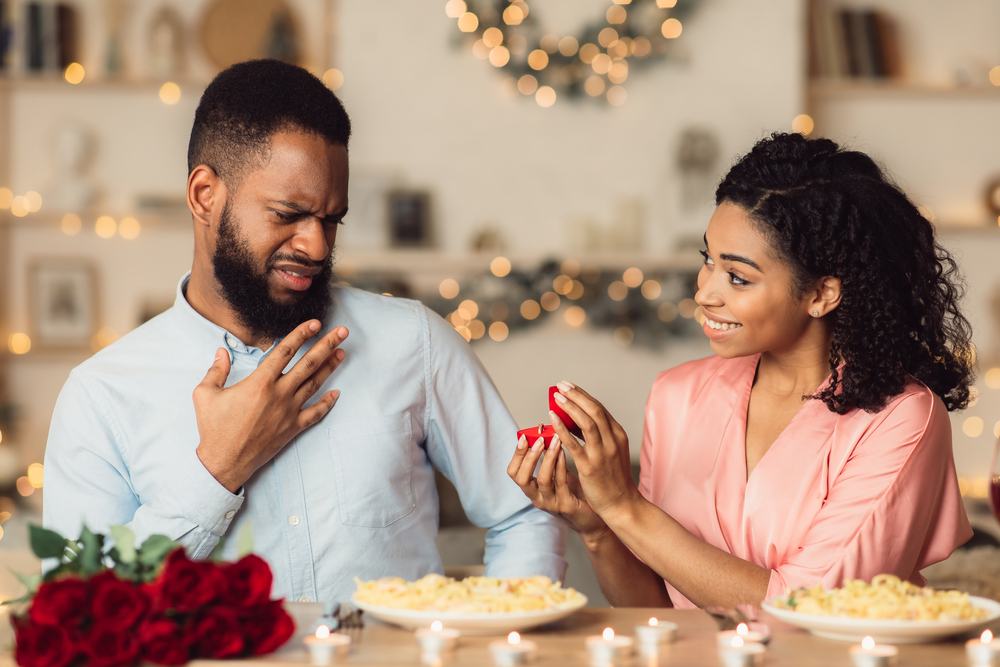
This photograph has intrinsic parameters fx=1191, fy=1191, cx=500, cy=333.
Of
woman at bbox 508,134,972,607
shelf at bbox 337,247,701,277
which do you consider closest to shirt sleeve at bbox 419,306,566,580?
woman at bbox 508,134,972,607

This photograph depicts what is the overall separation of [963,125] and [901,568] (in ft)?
10.8

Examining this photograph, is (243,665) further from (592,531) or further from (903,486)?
(903,486)

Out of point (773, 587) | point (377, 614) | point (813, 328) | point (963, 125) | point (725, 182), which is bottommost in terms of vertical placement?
point (773, 587)

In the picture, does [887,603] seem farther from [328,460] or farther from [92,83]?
[92,83]

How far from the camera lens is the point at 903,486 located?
172 centimetres

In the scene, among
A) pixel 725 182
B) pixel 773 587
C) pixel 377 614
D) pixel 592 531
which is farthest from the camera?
pixel 725 182

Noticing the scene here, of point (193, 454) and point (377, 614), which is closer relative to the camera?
point (377, 614)

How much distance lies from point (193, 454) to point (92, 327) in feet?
9.95

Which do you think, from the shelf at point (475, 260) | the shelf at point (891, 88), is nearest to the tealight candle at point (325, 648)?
the shelf at point (475, 260)

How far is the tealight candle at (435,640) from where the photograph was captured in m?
1.15

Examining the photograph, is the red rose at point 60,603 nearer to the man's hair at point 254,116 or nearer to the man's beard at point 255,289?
the man's beard at point 255,289

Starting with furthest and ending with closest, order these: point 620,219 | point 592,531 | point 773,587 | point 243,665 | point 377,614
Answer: point 620,219 → point 592,531 → point 773,587 → point 377,614 → point 243,665

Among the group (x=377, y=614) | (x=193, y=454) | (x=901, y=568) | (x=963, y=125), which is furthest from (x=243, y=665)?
(x=963, y=125)

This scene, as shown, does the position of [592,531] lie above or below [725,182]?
below
